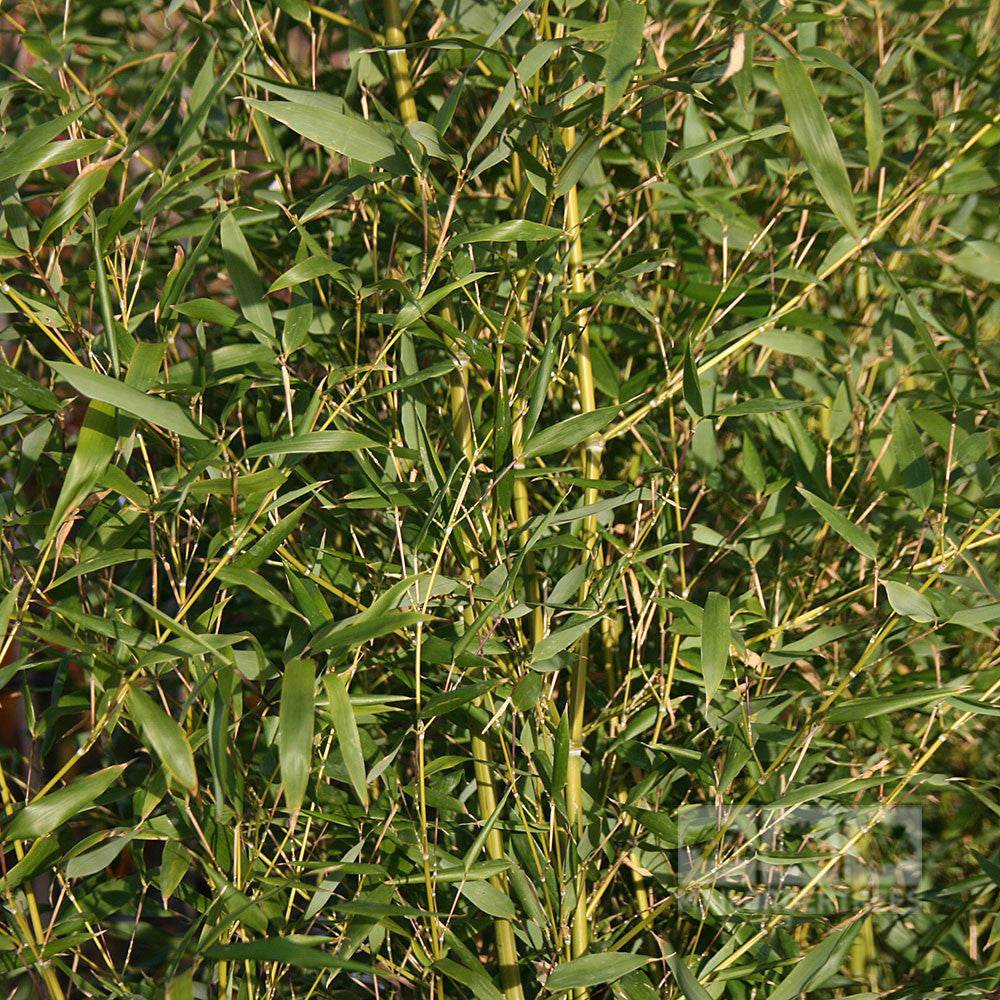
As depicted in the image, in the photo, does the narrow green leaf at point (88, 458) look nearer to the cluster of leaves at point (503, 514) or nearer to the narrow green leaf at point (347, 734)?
the cluster of leaves at point (503, 514)

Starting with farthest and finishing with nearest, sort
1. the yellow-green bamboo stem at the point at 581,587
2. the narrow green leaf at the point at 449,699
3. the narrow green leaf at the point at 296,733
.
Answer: the yellow-green bamboo stem at the point at 581,587 < the narrow green leaf at the point at 449,699 < the narrow green leaf at the point at 296,733

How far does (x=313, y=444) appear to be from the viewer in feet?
1.85

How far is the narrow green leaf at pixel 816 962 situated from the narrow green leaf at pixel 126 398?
53cm

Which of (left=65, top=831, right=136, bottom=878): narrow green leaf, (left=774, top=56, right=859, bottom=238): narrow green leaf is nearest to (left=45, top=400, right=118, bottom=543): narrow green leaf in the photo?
(left=65, top=831, right=136, bottom=878): narrow green leaf

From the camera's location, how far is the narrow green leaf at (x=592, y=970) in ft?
1.95

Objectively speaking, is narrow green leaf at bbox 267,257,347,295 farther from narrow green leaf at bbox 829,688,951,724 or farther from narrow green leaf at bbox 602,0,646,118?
narrow green leaf at bbox 829,688,951,724

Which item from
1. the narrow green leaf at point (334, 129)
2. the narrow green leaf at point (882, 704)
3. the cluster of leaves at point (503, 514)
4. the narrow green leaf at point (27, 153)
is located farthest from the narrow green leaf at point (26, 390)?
the narrow green leaf at point (882, 704)

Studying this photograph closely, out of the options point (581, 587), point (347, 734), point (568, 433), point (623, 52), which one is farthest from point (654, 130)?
point (347, 734)

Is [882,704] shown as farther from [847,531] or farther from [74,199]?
[74,199]

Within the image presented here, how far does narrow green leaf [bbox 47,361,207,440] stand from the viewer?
49cm

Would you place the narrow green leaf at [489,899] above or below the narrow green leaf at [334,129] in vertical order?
below

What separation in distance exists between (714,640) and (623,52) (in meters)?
0.36

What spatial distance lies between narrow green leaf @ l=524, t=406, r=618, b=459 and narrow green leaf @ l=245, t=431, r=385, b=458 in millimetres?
107

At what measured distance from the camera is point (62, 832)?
67 centimetres
